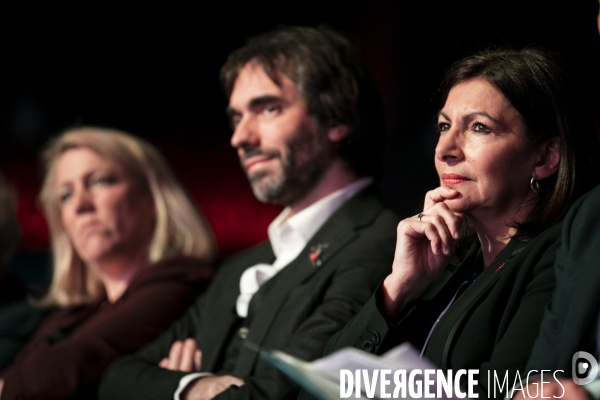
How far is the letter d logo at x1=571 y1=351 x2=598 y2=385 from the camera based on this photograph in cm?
136

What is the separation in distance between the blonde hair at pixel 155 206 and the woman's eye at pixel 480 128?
1792 mm

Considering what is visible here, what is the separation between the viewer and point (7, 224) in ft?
13.6

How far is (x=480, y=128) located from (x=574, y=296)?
20.9 inches

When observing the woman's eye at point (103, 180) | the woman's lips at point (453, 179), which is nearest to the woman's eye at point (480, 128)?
the woman's lips at point (453, 179)

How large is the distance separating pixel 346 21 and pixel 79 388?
1.87 meters

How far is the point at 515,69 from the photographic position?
1.77 m

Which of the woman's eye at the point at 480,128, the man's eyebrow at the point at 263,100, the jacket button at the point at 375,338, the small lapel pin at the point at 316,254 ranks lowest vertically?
the jacket button at the point at 375,338

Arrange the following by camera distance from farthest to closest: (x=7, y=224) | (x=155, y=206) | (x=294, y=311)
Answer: (x=7, y=224), (x=155, y=206), (x=294, y=311)

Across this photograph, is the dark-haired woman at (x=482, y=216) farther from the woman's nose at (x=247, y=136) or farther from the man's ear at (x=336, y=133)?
the woman's nose at (x=247, y=136)

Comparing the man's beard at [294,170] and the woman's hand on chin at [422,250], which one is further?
the man's beard at [294,170]

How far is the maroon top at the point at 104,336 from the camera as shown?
2816 millimetres

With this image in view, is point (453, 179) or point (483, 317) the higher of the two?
point (453, 179)

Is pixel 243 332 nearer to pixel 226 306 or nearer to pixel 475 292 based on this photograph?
pixel 226 306

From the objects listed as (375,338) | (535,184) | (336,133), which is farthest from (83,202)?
(535,184)
